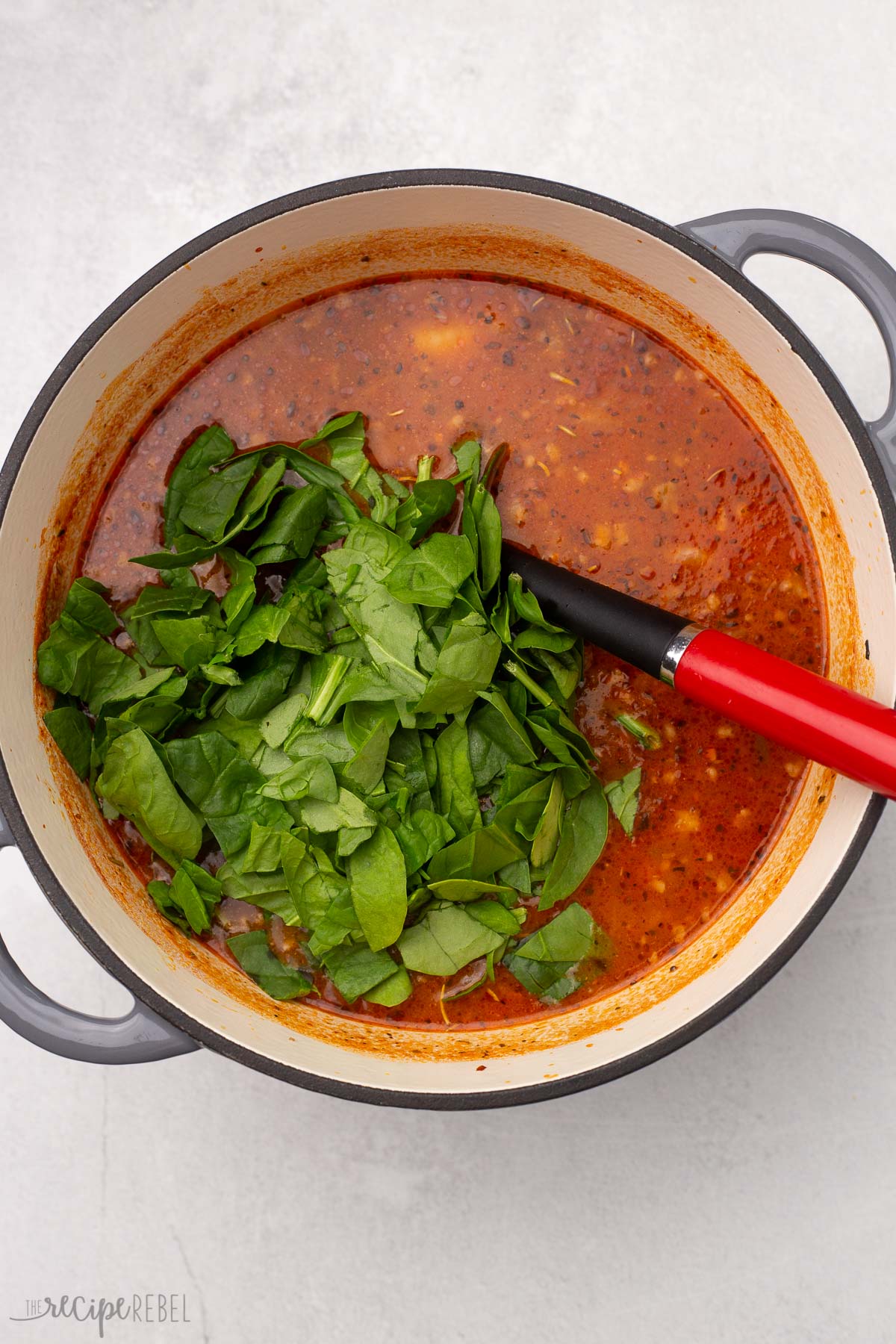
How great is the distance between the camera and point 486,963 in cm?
150

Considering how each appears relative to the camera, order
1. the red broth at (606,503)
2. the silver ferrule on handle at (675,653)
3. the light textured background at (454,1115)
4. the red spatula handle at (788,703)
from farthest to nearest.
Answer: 1. the light textured background at (454,1115)
2. the red broth at (606,503)
3. the silver ferrule on handle at (675,653)
4. the red spatula handle at (788,703)

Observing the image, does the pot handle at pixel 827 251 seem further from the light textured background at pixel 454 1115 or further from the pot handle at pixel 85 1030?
the pot handle at pixel 85 1030

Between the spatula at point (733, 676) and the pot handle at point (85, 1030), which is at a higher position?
the spatula at point (733, 676)

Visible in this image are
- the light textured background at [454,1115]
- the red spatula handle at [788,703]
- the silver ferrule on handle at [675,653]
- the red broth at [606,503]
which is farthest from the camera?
the light textured background at [454,1115]

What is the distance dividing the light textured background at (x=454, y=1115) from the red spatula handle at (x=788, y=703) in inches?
22.1

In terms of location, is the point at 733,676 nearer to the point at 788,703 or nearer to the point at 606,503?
the point at 788,703

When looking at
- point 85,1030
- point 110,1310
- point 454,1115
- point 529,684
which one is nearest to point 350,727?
point 529,684

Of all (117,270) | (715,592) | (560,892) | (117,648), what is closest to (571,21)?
(117,270)

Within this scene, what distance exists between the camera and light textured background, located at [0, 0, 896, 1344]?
68.8 inches

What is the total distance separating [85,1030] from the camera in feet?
4.61

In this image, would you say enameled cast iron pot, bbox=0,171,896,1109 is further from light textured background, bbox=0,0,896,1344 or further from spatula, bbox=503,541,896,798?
light textured background, bbox=0,0,896,1344

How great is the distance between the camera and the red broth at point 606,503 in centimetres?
151

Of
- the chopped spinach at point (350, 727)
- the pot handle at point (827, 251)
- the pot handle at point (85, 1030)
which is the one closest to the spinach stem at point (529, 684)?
the chopped spinach at point (350, 727)

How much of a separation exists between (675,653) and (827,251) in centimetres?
58
